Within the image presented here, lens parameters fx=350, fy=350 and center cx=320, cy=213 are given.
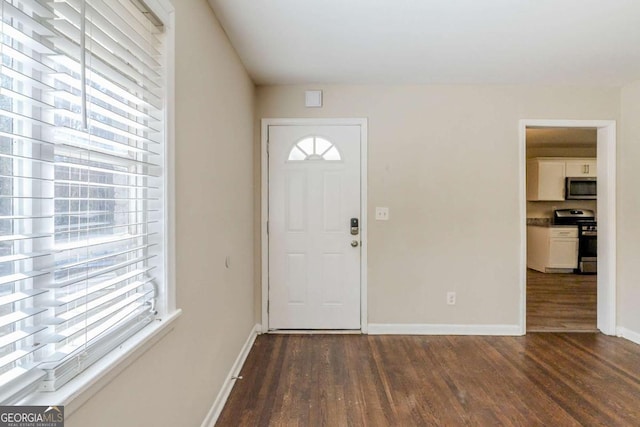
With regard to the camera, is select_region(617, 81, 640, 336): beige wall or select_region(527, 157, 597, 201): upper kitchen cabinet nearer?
select_region(617, 81, 640, 336): beige wall

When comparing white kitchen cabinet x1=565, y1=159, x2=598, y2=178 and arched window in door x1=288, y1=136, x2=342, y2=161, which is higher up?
white kitchen cabinet x1=565, y1=159, x2=598, y2=178

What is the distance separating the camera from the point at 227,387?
7.75 feet

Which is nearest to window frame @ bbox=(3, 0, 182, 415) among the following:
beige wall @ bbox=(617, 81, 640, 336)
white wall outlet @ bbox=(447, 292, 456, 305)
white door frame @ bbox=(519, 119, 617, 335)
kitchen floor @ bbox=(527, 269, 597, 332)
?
white wall outlet @ bbox=(447, 292, 456, 305)

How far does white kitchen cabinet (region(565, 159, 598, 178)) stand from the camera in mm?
6484

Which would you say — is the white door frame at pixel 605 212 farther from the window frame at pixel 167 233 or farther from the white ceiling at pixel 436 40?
the window frame at pixel 167 233

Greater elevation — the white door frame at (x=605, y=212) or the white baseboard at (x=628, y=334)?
the white door frame at (x=605, y=212)

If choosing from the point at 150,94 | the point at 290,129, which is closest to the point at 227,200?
the point at 150,94

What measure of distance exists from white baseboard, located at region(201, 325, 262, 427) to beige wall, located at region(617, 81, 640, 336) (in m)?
3.59

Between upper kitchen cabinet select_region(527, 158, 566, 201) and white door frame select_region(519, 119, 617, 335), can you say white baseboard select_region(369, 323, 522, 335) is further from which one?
upper kitchen cabinet select_region(527, 158, 566, 201)

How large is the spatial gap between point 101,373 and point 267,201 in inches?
101

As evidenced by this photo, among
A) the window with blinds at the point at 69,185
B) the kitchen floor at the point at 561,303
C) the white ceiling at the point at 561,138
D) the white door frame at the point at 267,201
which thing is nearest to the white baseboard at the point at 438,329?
the white door frame at the point at 267,201

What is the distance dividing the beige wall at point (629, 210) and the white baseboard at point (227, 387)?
3586 millimetres

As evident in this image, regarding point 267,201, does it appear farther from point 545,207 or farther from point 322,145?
point 545,207
